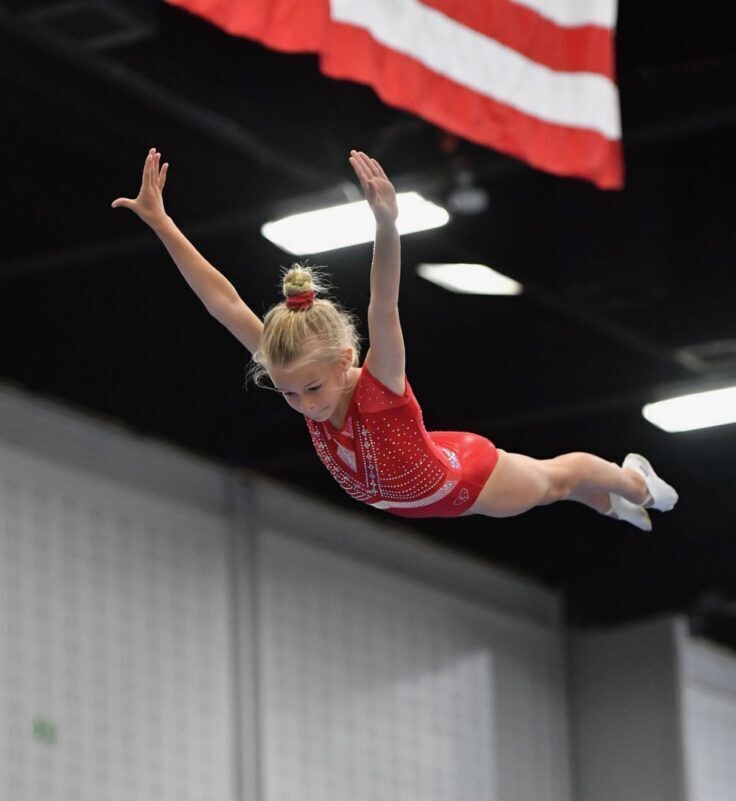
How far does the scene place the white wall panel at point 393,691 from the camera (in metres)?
9.97

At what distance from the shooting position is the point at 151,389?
30.9ft

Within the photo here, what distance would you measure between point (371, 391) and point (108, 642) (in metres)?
4.64

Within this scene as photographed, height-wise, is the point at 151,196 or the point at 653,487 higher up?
the point at 151,196

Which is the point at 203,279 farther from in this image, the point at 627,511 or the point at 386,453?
the point at 627,511

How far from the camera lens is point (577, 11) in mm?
7062

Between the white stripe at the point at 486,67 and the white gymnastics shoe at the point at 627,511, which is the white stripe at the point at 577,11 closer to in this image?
the white stripe at the point at 486,67

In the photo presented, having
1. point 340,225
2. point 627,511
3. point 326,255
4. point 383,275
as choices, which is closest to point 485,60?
point 340,225

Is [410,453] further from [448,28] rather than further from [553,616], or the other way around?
[553,616]

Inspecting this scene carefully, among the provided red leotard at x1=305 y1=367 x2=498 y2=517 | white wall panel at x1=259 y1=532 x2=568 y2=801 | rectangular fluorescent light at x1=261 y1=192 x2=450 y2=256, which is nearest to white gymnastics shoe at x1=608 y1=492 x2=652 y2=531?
red leotard at x1=305 y1=367 x2=498 y2=517

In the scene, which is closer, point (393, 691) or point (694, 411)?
point (694, 411)

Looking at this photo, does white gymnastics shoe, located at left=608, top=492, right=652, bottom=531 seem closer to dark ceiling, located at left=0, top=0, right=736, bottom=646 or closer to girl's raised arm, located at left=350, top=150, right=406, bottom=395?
girl's raised arm, located at left=350, top=150, right=406, bottom=395

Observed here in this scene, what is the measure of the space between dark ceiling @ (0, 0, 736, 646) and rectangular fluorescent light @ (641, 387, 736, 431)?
0.38ft

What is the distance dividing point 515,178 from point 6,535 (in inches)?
107

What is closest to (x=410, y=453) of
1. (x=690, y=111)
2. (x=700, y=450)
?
(x=690, y=111)
